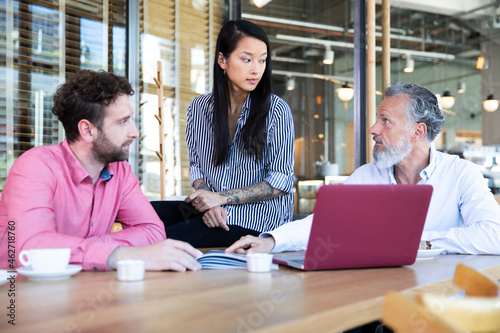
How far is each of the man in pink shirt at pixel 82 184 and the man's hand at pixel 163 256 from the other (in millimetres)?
18

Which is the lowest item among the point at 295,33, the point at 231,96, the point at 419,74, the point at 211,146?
the point at 211,146

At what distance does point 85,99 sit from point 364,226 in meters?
1.06

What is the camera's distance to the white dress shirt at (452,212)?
62.6 inches

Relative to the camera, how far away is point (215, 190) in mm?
2463

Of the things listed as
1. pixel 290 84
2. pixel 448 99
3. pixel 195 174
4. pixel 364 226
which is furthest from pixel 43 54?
pixel 448 99

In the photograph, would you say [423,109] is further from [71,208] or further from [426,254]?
[71,208]

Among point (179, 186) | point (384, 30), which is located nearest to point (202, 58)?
point (179, 186)

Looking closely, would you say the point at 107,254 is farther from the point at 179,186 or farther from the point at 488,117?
the point at 488,117

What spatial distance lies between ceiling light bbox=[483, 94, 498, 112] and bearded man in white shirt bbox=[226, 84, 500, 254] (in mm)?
5693

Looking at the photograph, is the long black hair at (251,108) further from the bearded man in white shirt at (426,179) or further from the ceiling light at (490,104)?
the ceiling light at (490,104)

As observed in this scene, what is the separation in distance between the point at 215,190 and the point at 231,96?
1.54ft

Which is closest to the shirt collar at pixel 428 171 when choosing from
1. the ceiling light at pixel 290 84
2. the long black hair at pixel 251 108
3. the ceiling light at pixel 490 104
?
the long black hair at pixel 251 108

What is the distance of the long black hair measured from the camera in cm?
236

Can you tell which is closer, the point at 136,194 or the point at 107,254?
the point at 107,254
